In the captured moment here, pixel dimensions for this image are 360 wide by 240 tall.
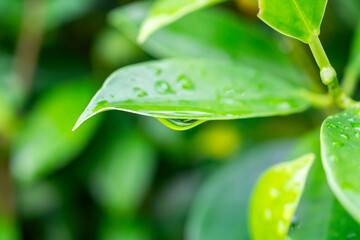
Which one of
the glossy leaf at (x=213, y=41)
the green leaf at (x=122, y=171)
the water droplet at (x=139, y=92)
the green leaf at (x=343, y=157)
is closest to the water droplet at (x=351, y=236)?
the green leaf at (x=343, y=157)

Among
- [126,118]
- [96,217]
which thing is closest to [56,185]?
[96,217]

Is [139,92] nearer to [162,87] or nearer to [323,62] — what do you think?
[162,87]

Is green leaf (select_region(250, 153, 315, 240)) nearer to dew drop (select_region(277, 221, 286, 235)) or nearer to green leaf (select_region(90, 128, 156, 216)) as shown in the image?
dew drop (select_region(277, 221, 286, 235))

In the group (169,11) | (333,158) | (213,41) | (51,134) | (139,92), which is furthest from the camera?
(51,134)

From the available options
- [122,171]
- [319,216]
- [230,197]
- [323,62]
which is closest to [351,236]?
[319,216]

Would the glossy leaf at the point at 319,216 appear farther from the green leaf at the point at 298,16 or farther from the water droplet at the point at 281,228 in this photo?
the green leaf at the point at 298,16

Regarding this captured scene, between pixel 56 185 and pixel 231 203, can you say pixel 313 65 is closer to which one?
pixel 231 203
